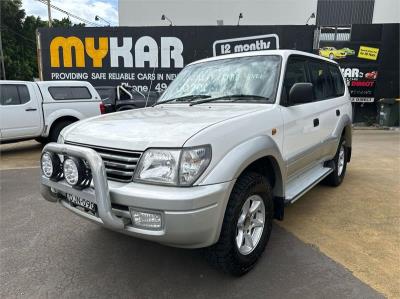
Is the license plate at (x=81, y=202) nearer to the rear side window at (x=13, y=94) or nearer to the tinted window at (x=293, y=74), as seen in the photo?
the tinted window at (x=293, y=74)

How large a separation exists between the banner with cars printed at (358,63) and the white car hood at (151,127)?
1215 centimetres

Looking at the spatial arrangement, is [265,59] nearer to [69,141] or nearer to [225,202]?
[225,202]

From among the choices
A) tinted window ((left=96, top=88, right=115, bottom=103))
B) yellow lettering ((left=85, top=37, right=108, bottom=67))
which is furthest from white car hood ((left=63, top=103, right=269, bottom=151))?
yellow lettering ((left=85, top=37, right=108, bottom=67))

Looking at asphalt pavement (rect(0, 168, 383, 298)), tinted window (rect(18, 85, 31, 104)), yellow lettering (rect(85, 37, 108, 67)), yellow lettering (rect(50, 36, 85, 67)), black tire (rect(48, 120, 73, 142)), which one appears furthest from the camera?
yellow lettering (rect(50, 36, 85, 67))

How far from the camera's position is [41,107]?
28.2 feet

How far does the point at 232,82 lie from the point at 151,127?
1.33m

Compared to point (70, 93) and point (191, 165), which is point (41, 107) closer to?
point (70, 93)

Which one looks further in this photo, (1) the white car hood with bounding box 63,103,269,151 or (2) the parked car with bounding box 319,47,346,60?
(2) the parked car with bounding box 319,47,346,60

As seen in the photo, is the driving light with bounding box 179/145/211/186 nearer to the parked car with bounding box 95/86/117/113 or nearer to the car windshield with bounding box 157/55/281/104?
the car windshield with bounding box 157/55/281/104

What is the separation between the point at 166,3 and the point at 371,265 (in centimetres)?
2580

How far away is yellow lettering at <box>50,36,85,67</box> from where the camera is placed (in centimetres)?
1505

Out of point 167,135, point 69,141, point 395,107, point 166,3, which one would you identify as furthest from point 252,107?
point 166,3

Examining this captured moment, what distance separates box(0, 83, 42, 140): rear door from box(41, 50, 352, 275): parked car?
5.70m

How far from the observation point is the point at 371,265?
120 inches
